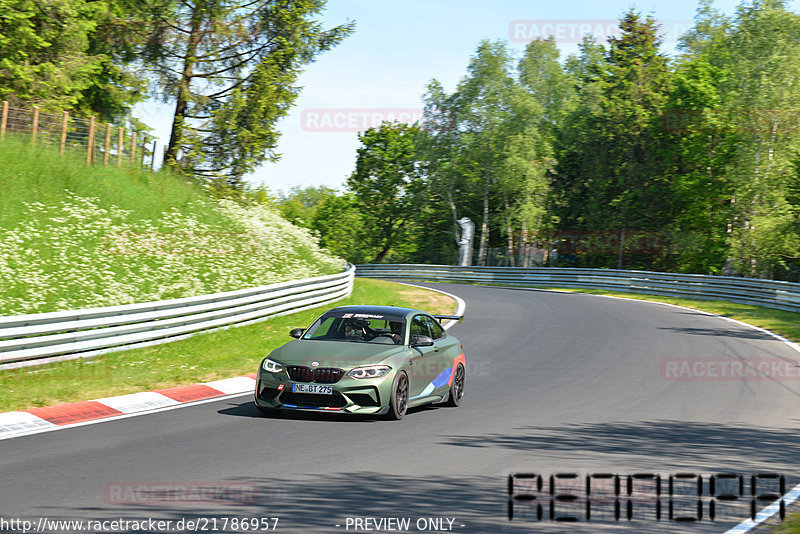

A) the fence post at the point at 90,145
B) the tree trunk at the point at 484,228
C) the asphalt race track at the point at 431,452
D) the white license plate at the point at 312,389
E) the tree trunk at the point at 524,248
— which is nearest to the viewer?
the asphalt race track at the point at 431,452

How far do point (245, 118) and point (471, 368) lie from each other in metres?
24.3

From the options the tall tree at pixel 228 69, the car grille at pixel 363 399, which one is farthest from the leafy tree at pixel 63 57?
the car grille at pixel 363 399

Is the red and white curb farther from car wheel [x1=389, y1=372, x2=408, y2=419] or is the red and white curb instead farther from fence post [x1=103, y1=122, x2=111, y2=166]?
fence post [x1=103, y1=122, x2=111, y2=166]

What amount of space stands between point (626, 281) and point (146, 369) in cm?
3397

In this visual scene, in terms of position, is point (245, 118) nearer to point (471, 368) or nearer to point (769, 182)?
point (471, 368)

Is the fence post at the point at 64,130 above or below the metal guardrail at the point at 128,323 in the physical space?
above

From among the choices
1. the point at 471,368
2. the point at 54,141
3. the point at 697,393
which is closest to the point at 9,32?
the point at 54,141

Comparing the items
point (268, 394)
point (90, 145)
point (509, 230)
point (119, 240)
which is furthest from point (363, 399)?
point (509, 230)

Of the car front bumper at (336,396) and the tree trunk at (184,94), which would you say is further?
the tree trunk at (184,94)

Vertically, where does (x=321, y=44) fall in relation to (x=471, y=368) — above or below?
above

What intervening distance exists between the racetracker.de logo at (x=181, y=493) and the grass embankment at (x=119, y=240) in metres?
11.0

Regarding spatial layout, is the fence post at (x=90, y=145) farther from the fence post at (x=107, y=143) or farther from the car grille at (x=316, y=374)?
the car grille at (x=316, y=374)

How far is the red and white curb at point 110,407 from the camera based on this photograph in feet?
32.8

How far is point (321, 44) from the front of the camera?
39812 millimetres
